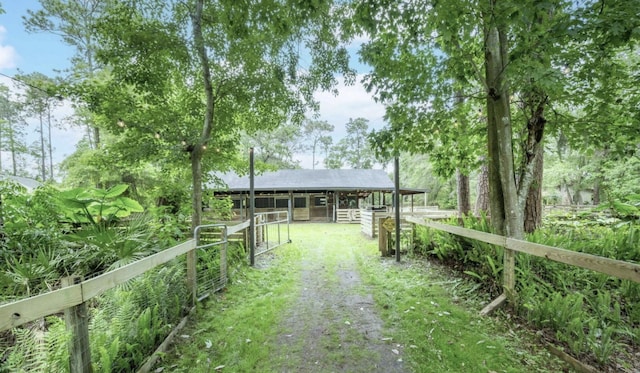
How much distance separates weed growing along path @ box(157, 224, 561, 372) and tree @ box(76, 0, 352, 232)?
7.41 feet

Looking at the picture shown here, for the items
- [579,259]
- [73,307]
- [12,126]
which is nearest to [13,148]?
[12,126]

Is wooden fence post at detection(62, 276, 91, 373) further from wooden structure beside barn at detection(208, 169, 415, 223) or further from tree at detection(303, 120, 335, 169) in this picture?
tree at detection(303, 120, 335, 169)

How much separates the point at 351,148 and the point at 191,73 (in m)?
37.9

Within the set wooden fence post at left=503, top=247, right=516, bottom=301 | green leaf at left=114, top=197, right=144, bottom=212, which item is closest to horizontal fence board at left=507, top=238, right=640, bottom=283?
wooden fence post at left=503, top=247, right=516, bottom=301

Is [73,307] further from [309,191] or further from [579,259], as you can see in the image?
[309,191]

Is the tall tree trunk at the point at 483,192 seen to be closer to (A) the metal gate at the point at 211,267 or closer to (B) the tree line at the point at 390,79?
(B) the tree line at the point at 390,79

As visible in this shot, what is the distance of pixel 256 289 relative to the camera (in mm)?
4453

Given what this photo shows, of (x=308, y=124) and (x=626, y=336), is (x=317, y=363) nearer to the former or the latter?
(x=626, y=336)

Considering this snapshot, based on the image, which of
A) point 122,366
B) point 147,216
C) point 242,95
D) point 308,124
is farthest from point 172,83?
point 308,124

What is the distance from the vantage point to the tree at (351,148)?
1617 inches

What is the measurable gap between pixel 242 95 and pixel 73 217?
11.3 feet

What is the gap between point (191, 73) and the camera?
509 cm

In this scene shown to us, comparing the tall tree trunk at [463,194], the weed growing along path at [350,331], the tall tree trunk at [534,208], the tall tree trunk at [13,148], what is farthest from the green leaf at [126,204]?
the tall tree trunk at [13,148]

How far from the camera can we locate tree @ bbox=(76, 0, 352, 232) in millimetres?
4433
